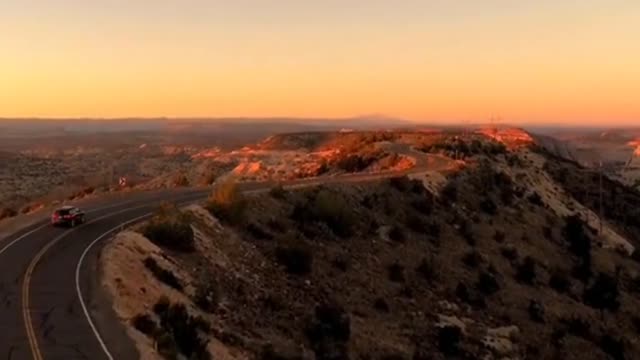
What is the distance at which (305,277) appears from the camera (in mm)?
33750

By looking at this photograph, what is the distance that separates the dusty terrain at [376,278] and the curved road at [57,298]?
87cm

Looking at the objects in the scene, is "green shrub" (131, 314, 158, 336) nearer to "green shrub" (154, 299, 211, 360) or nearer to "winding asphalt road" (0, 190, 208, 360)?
"green shrub" (154, 299, 211, 360)

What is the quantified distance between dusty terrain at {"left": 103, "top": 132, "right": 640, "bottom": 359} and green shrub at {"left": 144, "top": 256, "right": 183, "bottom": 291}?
0.11 m

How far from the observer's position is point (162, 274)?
91.4 ft

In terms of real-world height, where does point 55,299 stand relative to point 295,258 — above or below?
above

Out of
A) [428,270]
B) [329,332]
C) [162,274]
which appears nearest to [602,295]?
[428,270]

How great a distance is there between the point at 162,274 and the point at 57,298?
403 centimetres

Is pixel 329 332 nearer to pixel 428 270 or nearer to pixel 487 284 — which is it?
pixel 428 270

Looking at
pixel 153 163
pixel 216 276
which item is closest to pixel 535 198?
pixel 216 276

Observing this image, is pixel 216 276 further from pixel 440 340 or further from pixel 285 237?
pixel 440 340

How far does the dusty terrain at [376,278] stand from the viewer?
26.7m

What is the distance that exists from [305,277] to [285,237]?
378 centimetres

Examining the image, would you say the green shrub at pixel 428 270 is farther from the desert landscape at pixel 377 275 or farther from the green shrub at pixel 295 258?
the green shrub at pixel 295 258

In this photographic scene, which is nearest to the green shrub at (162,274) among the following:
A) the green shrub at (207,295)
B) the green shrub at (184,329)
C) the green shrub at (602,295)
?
the green shrub at (207,295)
